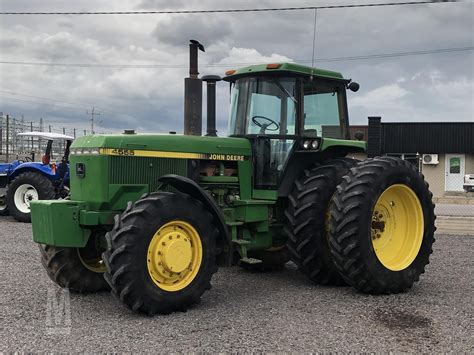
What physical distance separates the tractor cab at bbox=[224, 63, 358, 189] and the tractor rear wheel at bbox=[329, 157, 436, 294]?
0.80 meters

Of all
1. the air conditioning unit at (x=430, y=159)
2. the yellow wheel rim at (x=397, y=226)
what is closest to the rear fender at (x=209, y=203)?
the yellow wheel rim at (x=397, y=226)

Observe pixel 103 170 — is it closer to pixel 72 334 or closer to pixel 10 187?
pixel 72 334

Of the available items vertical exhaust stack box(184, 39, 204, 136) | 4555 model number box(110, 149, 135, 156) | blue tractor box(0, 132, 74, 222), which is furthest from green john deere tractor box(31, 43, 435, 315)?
blue tractor box(0, 132, 74, 222)

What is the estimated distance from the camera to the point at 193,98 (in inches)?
435

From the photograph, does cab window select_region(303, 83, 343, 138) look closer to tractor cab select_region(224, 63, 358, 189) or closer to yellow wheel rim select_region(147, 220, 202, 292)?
tractor cab select_region(224, 63, 358, 189)

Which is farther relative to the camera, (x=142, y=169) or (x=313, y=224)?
(x=313, y=224)

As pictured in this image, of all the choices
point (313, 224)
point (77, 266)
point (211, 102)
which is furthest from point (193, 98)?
point (77, 266)

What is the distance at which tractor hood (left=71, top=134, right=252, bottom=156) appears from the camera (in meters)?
5.42

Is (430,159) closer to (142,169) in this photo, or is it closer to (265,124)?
(265,124)

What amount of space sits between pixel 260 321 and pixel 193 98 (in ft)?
22.8

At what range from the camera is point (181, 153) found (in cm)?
582

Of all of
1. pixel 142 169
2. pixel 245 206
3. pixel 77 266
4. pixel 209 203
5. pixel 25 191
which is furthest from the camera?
pixel 25 191

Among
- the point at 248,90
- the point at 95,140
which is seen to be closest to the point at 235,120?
the point at 248,90

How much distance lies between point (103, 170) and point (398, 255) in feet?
11.6
